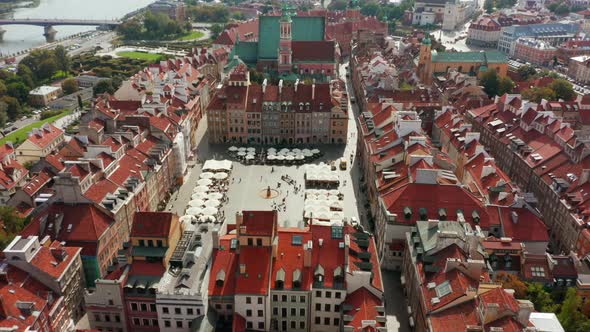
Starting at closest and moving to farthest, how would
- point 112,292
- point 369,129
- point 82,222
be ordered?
point 112,292 < point 82,222 < point 369,129

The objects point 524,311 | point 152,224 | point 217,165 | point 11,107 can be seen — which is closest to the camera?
point 524,311

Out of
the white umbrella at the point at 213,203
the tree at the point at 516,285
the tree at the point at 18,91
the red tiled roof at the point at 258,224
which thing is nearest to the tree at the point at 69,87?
the tree at the point at 18,91

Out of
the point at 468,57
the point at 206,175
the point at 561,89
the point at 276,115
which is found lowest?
the point at 206,175

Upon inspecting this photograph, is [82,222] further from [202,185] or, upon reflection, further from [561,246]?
[561,246]

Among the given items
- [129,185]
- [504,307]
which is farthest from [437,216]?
[129,185]

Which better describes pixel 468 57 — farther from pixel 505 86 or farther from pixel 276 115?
pixel 276 115

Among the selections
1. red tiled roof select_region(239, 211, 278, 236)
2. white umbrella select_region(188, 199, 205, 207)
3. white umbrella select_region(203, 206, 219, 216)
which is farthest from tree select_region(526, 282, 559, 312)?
white umbrella select_region(188, 199, 205, 207)

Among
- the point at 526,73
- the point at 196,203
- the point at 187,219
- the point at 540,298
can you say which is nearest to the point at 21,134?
the point at 196,203

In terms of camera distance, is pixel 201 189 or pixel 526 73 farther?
pixel 526 73
